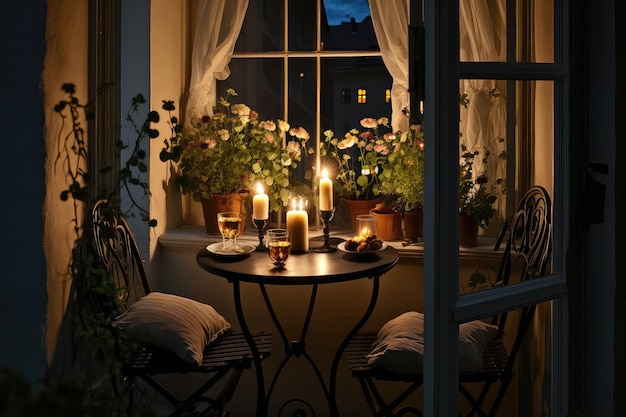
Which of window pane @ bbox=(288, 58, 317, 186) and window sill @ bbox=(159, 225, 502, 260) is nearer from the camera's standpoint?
window sill @ bbox=(159, 225, 502, 260)

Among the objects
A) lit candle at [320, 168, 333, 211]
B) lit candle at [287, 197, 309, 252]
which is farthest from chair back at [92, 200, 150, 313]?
lit candle at [320, 168, 333, 211]

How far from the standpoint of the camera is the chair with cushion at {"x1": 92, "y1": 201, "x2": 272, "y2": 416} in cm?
287

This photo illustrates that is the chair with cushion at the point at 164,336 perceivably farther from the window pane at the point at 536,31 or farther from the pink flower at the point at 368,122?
the window pane at the point at 536,31

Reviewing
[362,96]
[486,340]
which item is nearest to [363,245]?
[486,340]

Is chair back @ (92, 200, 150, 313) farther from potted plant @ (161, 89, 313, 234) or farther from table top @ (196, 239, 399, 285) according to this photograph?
potted plant @ (161, 89, 313, 234)

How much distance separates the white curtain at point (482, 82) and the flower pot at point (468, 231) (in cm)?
15

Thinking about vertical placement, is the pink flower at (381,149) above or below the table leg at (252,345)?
above

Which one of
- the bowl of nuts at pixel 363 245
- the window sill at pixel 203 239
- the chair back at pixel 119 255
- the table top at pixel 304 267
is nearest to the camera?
the chair back at pixel 119 255

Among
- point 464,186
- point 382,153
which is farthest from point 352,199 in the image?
point 464,186

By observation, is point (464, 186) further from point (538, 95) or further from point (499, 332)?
point (499, 332)

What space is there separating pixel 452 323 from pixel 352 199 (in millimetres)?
2172

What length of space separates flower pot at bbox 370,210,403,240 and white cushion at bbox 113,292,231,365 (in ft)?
3.37

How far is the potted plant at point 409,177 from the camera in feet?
12.3

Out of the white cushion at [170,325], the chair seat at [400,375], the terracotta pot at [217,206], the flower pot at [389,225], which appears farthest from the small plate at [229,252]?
the flower pot at [389,225]
